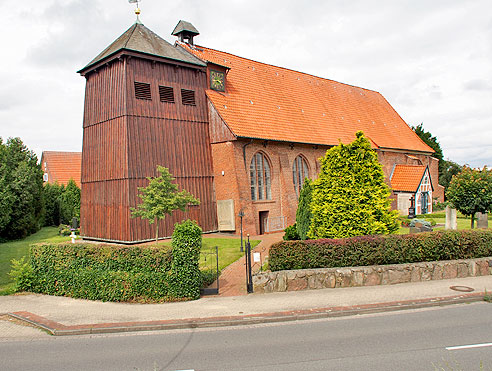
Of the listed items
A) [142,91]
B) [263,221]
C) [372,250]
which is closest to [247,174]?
[263,221]

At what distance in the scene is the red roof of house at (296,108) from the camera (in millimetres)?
26406

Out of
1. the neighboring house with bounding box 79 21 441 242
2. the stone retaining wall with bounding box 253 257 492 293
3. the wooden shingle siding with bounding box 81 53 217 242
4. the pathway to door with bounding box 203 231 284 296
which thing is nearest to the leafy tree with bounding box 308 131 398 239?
the stone retaining wall with bounding box 253 257 492 293

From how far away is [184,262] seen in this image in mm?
10789

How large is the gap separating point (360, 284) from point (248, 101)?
18.8 meters

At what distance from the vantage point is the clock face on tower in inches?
1021

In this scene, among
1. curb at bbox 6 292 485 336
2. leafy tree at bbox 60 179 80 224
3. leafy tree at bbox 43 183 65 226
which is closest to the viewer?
curb at bbox 6 292 485 336

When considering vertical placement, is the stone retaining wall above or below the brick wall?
below

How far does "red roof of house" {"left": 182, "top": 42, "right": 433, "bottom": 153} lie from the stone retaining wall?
13.6m

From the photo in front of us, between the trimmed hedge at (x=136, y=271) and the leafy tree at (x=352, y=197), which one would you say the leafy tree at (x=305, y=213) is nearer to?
the leafy tree at (x=352, y=197)

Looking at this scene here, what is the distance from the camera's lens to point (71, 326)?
29.3 ft

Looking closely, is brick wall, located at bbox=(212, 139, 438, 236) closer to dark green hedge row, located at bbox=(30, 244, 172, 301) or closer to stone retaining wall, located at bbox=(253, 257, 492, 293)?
stone retaining wall, located at bbox=(253, 257, 492, 293)

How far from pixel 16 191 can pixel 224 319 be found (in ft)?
87.0

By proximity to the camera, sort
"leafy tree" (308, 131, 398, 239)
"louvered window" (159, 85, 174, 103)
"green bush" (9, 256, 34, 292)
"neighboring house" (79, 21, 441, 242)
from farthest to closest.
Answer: "louvered window" (159, 85, 174, 103)
"neighboring house" (79, 21, 441, 242)
"leafy tree" (308, 131, 398, 239)
"green bush" (9, 256, 34, 292)

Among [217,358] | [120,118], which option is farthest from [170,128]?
[217,358]
